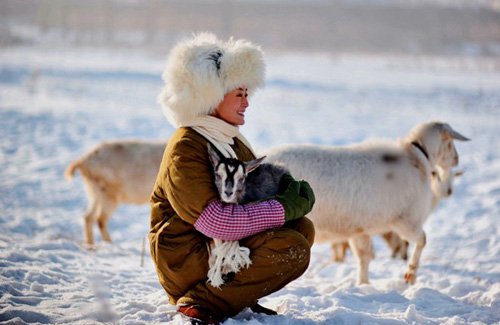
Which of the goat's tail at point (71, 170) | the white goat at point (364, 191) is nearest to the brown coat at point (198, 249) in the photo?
the white goat at point (364, 191)

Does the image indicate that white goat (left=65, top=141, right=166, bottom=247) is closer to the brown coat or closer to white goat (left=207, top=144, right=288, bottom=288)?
the brown coat

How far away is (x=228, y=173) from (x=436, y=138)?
12.7 feet

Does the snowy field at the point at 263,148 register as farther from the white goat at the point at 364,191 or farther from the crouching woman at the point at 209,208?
the white goat at the point at 364,191

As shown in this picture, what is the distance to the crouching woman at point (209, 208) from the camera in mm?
3283

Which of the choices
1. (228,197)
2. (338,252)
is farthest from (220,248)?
(338,252)

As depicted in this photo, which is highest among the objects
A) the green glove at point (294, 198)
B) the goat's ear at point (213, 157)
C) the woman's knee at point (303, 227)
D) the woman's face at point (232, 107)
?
the woman's face at point (232, 107)

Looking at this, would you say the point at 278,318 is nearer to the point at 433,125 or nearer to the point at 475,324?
the point at 475,324

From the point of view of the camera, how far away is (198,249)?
136 inches

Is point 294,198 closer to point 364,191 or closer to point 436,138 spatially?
point 364,191

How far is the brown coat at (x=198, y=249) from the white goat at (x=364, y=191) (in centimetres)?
218

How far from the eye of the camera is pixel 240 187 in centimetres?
341

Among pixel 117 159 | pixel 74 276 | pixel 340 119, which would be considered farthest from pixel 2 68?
pixel 74 276

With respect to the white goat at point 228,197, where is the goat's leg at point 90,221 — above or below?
below

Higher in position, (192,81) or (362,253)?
(192,81)
